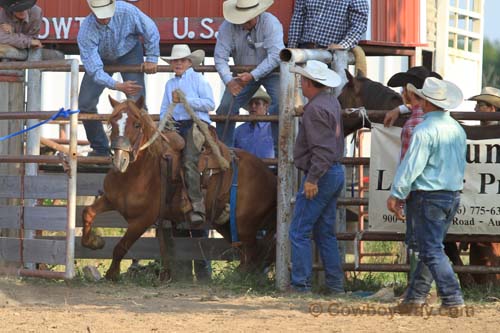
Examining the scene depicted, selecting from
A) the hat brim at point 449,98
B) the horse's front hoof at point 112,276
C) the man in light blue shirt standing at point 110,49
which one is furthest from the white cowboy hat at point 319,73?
the horse's front hoof at point 112,276

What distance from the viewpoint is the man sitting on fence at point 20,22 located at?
11.2 meters

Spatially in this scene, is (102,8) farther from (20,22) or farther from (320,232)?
(320,232)

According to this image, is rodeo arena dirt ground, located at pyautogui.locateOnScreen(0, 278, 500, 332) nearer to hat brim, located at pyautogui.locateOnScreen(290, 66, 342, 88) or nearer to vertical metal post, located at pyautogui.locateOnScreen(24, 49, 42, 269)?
vertical metal post, located at pyautogui.locateOnScreen(24, 49, 42, 269)

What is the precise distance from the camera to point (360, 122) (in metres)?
10.4

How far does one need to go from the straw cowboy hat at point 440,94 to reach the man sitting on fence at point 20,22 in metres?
4.27

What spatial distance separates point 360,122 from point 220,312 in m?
2.59

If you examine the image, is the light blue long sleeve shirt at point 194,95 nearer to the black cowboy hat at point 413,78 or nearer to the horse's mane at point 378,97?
the horse's mane at point 378,97

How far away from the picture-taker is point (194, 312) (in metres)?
8.66

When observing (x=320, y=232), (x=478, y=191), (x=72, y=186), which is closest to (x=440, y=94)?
(x=478, y=191)

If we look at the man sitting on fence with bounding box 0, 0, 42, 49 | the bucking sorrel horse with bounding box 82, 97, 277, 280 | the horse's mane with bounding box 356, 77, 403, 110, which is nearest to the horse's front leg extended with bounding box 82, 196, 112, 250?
the bucking sorrel horse with bounding box 82, 97, 277, 280

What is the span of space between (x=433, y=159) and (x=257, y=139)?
3.83 m

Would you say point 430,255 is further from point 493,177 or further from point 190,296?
point 190,296

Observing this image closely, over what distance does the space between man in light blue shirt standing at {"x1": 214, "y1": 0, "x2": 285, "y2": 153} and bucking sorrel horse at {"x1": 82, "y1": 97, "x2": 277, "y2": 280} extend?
55 centimetres

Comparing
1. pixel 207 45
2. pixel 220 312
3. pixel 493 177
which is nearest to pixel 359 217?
pixel 207 45
